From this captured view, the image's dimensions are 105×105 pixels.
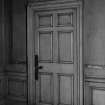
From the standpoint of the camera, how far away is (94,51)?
10.5 feet

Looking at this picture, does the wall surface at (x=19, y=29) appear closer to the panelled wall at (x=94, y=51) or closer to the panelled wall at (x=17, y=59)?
the panelled wall at (x=17, y=59)

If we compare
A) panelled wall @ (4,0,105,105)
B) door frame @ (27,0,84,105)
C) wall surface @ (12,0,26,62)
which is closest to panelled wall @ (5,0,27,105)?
wall surface @ (12,0,26,62)

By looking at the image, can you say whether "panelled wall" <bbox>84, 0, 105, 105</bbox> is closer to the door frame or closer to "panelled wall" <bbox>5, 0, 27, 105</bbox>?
the door frame

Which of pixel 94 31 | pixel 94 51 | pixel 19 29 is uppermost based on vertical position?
pixel 19 29

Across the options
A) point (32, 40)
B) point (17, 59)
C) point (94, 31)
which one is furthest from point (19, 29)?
point (94, 31)

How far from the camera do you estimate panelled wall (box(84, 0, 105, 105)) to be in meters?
3.14

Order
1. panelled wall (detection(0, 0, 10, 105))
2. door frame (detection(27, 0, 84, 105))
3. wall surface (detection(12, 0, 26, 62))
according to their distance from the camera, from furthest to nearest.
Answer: panelled wall (detection(0, 0, 10, 105))
wall surface (detection(12, 0, 26, 62))
door frame (detection(27, 0, 84, 105))

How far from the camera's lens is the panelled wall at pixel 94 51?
3.14 m

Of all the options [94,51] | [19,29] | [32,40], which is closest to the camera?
[94,51]

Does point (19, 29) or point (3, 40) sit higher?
point (19, 29)

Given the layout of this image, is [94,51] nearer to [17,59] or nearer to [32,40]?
[32,40]

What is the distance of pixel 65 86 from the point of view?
11.4 ft

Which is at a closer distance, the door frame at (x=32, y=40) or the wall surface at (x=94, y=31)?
the wall surface at (x=94, y=31)

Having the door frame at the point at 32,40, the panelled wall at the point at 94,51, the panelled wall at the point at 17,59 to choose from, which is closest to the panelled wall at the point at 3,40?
the panelled wall at the point at 17,59
